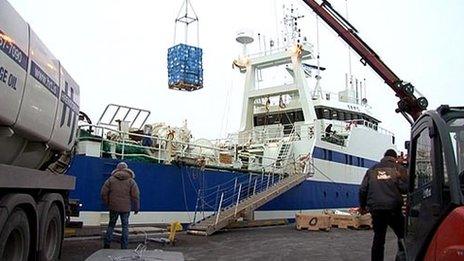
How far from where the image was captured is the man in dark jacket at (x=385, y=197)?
5.82 metres

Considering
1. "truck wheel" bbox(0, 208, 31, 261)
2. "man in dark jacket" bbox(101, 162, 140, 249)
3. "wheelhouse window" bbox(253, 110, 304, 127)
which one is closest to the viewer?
"truck wheel" bbox(0, 208, 31, 261)

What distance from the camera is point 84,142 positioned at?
11.9 m

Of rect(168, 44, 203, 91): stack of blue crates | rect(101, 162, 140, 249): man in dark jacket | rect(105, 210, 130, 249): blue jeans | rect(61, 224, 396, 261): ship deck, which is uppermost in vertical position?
rect(168, 44, 203, 91): stack of blue crates

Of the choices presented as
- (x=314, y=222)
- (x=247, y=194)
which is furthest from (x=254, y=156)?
(x=314, y=222)

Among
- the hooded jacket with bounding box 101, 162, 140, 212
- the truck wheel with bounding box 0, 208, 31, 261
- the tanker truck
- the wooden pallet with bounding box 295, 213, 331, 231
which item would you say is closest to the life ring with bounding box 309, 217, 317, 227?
the wooden pallet with bounding box 295, 213, 331, 231

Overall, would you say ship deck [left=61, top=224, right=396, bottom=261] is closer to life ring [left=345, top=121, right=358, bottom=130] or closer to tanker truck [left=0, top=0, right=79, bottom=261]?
tanker truck [left=0, top=0, right=79, bottom=261]

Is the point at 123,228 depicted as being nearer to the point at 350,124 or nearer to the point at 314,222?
the point at 314,222

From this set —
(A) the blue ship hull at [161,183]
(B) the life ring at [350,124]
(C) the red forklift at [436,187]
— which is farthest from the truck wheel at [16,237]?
(B) the life ring at [350,124]

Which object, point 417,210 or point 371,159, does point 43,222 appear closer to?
point 417,210

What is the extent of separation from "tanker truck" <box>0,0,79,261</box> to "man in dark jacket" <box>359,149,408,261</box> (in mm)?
4144

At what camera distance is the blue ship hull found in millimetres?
11727

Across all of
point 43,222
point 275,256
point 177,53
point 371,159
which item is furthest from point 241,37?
point 43,222

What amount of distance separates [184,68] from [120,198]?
10.6 meters

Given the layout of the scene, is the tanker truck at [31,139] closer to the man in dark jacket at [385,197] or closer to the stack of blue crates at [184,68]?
the man in dark jacket at [385,197]
